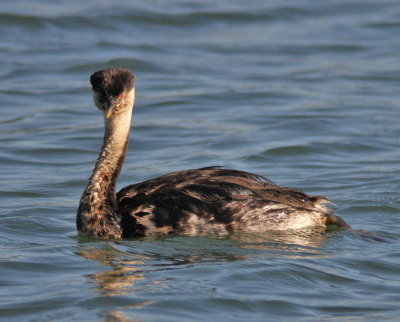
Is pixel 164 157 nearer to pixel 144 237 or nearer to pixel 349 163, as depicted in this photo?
pixel 349 163

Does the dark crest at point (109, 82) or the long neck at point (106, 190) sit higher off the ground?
the dark crest at point (109, 82)

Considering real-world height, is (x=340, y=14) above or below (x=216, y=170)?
above

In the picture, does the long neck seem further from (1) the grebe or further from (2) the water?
(2) the water

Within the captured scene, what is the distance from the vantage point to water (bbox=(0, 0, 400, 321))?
23.0ft

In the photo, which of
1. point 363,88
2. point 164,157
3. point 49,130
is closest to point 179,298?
point 164,157

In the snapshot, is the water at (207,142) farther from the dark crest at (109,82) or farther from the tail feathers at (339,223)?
the dark crest at (109,82)

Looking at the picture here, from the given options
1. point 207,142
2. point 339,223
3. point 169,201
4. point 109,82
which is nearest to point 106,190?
point 169,201

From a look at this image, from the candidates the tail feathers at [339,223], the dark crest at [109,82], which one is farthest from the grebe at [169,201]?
the tail feathers at [339,223]

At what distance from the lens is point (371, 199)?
10242 mm

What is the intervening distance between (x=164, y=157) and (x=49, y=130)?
2445 millimetres

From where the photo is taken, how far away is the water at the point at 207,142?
7020mm

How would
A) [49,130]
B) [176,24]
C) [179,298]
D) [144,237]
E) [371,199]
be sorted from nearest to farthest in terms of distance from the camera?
[179,298] < [144,237] < [371,199] < [49,130] < [176,24]

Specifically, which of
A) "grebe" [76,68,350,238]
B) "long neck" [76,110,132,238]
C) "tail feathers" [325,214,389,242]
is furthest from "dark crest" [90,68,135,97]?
"tail feathers" [325,214,389,242]

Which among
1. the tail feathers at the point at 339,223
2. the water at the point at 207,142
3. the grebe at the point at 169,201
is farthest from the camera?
the tail feathers at the point at 339,223
